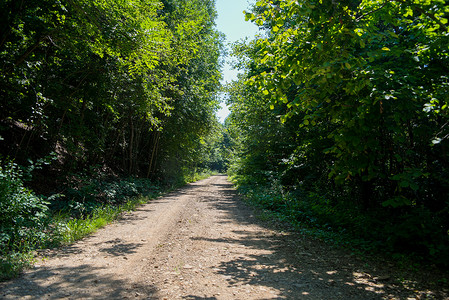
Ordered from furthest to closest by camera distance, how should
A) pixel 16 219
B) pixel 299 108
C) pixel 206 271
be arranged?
pixel 16 219 < pixel 299 108 < pixel 206 271

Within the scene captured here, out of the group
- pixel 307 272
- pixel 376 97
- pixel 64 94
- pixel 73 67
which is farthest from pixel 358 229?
pixel 73 67

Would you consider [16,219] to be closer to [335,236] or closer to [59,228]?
[59,228]

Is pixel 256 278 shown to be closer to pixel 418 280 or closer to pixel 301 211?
pixel 418 280

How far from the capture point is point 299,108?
190 inches

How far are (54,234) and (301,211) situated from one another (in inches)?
289

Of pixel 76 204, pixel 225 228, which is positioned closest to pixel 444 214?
pixel 225 228

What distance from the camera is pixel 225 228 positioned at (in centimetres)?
778

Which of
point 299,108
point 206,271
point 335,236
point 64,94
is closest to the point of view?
point 206,271

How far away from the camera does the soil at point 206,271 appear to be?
3656 mm

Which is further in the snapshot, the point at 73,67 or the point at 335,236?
the point at 73,67

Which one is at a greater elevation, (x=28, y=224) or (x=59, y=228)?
(x=28, y=224)

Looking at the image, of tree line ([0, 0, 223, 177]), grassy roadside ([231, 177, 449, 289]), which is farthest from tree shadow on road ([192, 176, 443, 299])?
tree line ([0, 0, 223, 177])

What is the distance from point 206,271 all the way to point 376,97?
396cm

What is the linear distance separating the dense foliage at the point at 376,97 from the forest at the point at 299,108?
1.2 inches
